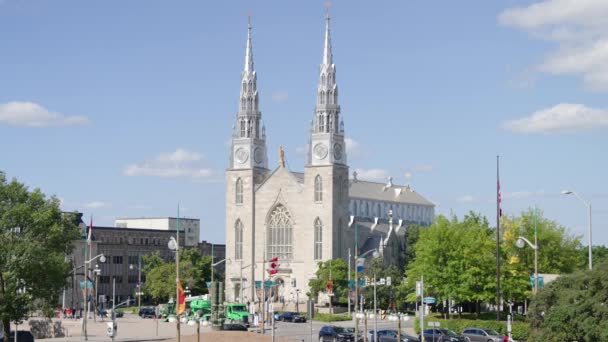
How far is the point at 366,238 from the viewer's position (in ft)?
566

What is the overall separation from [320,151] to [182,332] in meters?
69.9

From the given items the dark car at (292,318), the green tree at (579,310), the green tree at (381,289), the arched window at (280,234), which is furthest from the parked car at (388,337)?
the arched window at (280,234)

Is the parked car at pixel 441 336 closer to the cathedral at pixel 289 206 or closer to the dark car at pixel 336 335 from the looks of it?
the dark car at pixel 336 335

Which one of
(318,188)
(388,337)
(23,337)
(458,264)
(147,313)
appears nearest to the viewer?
(23,337)

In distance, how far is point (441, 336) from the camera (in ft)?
248

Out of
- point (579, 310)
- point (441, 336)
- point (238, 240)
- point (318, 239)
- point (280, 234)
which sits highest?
point (280, 234)

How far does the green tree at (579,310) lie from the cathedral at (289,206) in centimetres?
9266

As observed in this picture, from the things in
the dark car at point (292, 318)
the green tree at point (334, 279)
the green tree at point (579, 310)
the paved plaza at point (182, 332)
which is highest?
the green tree at point (334, 279)

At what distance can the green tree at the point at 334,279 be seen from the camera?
140625mm

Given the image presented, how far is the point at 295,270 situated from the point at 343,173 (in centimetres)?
1530

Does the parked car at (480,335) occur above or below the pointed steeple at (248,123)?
below

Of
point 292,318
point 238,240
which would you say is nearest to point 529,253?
point 292,318

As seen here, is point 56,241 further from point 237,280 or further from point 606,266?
point 237,280

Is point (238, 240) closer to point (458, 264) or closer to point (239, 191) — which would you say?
point (239, 191)
